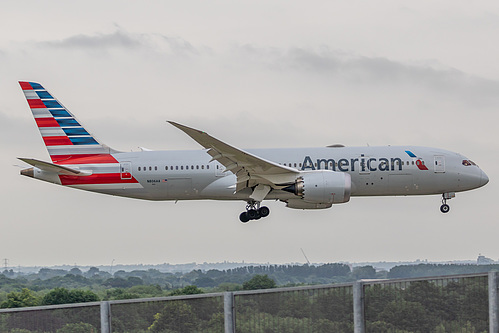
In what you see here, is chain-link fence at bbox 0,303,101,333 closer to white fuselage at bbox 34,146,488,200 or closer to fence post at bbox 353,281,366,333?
fence post at bbox 353,281,366,333

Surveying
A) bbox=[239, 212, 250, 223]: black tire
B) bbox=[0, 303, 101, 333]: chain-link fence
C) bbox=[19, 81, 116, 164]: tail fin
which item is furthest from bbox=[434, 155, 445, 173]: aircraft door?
bbox=[0, 303, 101, 333]: chain-link fence

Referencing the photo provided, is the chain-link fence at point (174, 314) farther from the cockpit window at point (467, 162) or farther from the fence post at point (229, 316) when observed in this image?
the cockpit window at point (467, 162)

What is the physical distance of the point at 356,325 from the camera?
12.2 meters

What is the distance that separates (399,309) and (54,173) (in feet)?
111

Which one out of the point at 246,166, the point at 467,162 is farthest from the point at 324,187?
the point at 467,162

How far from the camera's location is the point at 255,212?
42.9 m

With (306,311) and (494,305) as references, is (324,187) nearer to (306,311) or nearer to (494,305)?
(306,311)

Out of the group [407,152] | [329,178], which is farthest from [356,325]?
[407,152]

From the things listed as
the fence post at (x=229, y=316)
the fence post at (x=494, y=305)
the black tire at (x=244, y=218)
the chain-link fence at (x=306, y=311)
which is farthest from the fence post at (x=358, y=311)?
the black tire at (x=244, y=218)

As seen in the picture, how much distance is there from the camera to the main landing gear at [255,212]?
1690 inches

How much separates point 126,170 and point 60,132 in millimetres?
6494

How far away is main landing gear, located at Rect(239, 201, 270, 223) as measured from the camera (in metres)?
42.9

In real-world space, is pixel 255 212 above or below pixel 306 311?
above

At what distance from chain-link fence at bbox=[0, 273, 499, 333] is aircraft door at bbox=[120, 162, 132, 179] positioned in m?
29.2
